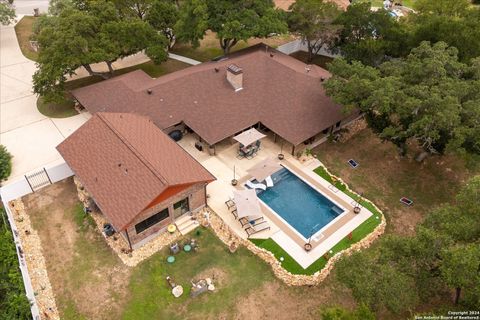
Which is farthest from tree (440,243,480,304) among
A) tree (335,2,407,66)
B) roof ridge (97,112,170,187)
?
tree (335,2,407,66)

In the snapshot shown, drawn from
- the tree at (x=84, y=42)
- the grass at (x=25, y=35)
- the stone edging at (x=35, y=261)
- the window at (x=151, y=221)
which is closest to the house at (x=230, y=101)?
the tree at (x=84, y=42)

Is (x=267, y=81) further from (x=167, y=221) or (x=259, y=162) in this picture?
(x=167, y=221)

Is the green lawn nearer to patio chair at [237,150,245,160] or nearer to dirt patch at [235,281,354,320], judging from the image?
dirt patch at [235,281,354,320]

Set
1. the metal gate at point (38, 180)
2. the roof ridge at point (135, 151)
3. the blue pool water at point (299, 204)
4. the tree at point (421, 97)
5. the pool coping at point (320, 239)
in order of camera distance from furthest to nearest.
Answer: the metal gate at point (38, 180), the blue pool water at point (299, 204), the tree at point (421, 97), the pool coping at point (320, 239), the roof ridge at point (135, 151)

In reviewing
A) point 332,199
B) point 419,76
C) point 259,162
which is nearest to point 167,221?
point 259,162

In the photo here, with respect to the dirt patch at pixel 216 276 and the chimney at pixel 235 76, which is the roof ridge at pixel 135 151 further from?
the chimney at pixel 235 76

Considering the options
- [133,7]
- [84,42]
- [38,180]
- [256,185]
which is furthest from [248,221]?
[133,7]

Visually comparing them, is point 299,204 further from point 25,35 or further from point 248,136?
point 25,35
